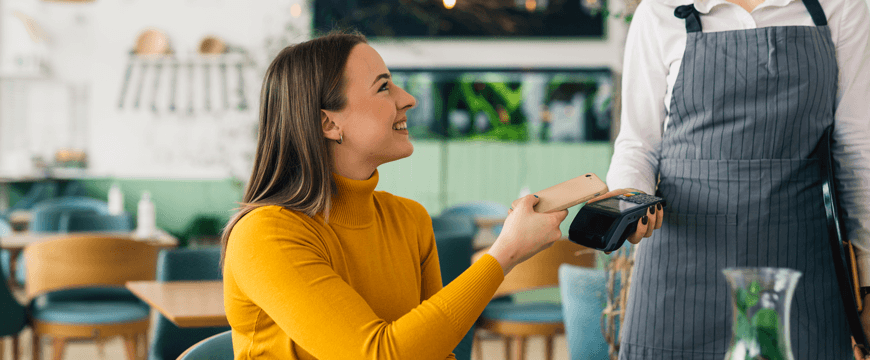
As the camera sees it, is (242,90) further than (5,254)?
Yes

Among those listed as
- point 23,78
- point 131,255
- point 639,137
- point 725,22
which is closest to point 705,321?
point 639,137

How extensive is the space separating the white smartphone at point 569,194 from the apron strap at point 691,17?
1.27 feet

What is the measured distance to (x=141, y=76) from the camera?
6.27 meters

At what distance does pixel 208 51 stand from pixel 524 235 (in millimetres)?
5891

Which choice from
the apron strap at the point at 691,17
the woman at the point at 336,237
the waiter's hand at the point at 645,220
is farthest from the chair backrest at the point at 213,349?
the apron strap at the point at 691,17

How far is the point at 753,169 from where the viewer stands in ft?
3.65

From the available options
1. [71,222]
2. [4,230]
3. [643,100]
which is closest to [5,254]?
[4,230]

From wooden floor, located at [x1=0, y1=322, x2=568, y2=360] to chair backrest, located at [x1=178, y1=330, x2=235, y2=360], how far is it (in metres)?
2.85

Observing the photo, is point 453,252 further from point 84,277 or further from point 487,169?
point 487,169

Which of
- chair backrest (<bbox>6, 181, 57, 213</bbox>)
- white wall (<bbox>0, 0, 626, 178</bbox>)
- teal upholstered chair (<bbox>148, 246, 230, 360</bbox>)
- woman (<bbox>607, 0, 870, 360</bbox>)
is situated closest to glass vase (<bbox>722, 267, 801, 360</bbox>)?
woman (<bbox>607, 0, 870, 360</bbox>)

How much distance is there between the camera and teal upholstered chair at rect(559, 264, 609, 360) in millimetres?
2145

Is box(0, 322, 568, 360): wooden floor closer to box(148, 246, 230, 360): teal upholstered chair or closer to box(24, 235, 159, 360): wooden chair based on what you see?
box(24, 235, 159, 360): wooden chair

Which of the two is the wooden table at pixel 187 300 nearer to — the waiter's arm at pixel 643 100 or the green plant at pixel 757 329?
the waiter's arm at pixel 643 100

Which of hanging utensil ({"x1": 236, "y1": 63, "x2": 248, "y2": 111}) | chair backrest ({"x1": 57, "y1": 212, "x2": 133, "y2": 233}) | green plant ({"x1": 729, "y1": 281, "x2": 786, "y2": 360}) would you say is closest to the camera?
green plant ({"x1": 729, "y1": 281, "x2": 786, "y2": 360})
